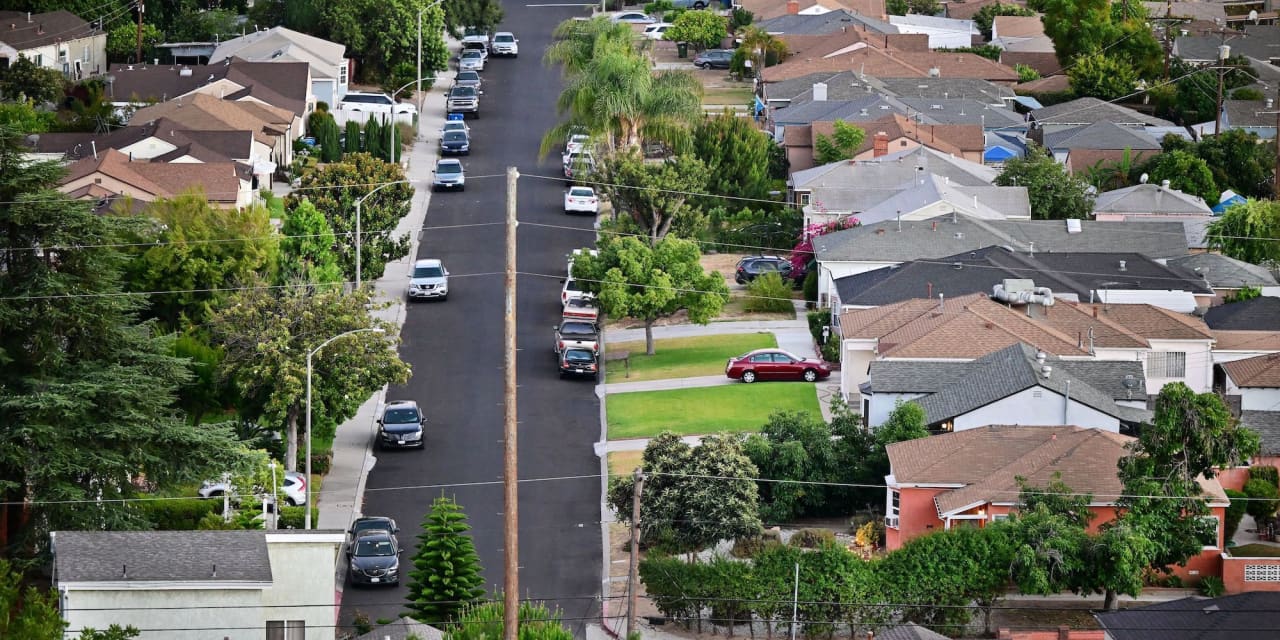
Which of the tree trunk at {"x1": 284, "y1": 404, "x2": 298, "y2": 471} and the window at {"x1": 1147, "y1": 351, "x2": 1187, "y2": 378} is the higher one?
the window at {"x1": 1147, "y1": 351, "x2": 1187, "y2": 378}

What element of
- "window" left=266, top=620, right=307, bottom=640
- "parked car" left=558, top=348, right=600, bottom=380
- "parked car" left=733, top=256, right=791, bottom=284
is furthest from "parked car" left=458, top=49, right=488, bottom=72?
"window" left=266, top=620, right=307, bottom=640

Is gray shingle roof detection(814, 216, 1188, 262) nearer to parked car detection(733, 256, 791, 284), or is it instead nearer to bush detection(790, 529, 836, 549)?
parked car detection(733, 256, 791, 284)

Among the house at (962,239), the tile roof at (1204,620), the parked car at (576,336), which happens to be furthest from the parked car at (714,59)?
the tile roof at (1204,620)

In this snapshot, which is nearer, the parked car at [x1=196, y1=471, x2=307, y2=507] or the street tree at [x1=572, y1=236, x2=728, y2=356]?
the parked car at [x1=196, y1=471, x2=307, y2=507]

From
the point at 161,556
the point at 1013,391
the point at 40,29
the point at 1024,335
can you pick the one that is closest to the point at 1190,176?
the point at 1024,335

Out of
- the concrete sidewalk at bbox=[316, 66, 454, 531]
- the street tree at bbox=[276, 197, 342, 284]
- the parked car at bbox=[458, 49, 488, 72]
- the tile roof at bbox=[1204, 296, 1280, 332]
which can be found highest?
the street tree at bbox=[276, 197, 342, 284]

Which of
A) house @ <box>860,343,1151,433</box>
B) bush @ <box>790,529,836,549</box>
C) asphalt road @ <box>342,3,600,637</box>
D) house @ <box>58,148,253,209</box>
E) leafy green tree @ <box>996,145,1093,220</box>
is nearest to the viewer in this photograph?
bush @ <box>790,529,836,549</box>

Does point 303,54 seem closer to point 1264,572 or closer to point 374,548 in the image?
point 374,548

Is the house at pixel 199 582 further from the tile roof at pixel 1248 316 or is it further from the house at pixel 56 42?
the house at pixel 56 42
